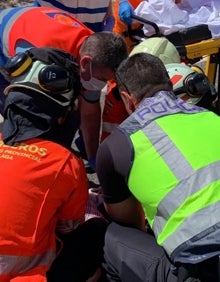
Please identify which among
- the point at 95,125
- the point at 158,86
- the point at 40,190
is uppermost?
the point at 158,86

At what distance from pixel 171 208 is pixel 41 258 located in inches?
24.1

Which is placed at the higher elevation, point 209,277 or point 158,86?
point 158,86

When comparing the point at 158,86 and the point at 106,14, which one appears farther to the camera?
the point at 106,14

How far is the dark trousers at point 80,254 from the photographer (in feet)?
7.92

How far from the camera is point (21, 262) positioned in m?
2.26

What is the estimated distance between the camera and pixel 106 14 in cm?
353

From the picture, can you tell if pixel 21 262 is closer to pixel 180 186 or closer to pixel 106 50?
pixel 180 186

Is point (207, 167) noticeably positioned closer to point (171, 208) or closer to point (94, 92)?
point (171, 208)

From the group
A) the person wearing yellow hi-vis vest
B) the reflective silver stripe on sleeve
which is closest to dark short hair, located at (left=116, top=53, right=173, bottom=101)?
Result: the person wearing yellow hi-vis vest

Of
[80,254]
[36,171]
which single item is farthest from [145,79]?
[80,254]

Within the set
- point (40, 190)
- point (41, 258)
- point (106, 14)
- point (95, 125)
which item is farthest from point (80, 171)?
point (106, 14)

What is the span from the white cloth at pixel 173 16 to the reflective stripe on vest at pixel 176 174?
5.14 ft

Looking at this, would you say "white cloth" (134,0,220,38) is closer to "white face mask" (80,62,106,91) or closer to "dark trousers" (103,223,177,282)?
"white face mask" (80,62,106,91)

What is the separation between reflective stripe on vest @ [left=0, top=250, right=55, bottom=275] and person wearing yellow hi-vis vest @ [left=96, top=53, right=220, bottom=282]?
27cm
